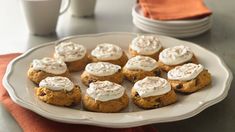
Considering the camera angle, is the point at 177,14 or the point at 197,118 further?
the point at 177,14

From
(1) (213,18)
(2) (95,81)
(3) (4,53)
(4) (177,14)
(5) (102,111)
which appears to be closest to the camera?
(5) (102,111)

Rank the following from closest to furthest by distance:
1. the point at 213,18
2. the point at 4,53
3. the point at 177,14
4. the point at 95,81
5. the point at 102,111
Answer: the point at 102,111 → the point at 95,81 → the point at 4,53 → the point at 177,14 → the point at 213,18

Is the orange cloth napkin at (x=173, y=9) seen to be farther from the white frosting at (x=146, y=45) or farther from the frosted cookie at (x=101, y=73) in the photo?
the frosted cookie at (x=101, y=73)

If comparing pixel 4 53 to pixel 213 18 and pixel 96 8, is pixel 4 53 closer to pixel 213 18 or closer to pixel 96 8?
pixel 96 8

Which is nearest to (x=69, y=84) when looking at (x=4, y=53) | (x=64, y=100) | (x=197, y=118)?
(x=64, y=100)

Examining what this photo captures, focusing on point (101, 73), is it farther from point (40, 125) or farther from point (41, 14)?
point (41, 14)

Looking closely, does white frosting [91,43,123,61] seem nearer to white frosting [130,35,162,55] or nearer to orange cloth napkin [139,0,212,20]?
white frosting [130,35,162,55]
